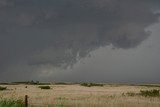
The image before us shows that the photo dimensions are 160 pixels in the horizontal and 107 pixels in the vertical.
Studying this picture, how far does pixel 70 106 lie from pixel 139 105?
6745mm

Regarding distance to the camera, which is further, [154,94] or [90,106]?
[154,94]

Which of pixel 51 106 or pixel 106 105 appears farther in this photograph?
pixel 106 105

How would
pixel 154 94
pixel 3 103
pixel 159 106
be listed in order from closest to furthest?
pixel 3 103, pixel 159 106, pixel 154 94

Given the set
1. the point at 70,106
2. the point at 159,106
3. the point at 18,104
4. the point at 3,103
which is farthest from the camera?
the point at 159,106

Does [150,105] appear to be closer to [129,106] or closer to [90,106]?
[129,106]

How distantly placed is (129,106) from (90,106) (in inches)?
138

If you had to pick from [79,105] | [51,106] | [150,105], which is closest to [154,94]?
[150,105]

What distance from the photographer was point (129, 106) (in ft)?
112

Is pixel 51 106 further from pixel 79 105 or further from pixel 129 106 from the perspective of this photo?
pixel 129 106

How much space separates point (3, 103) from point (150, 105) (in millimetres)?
15653

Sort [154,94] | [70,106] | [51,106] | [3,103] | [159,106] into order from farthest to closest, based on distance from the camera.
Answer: [154,94] → [159,106] → [70,106] → [51,106] → [3,103]

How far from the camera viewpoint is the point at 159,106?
34.8 m

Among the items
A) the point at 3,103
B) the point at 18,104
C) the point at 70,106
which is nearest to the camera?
the point at 3,103

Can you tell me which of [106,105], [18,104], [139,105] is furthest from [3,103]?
[139,105]
